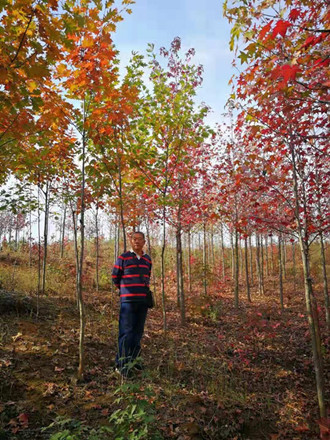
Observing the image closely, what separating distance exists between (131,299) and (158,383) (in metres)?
1.25

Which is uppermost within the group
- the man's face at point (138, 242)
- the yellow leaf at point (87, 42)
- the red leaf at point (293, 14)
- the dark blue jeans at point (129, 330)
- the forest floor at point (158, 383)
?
the yellow leaf at point (87, 42)

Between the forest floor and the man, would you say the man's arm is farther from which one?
the forest floor

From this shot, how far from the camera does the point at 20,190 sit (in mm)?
5359

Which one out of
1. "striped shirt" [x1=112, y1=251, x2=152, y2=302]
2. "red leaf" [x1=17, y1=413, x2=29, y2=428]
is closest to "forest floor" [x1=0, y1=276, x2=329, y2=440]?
"red leaf" [x1=17, y1=413, x2=29, y2=428]

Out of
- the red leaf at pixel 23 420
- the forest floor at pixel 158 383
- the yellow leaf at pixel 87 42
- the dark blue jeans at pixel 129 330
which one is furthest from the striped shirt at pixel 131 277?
the yellow leaf at pixel 87 42

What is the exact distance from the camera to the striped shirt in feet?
12.6

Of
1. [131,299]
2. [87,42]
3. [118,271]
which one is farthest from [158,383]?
[87,42]

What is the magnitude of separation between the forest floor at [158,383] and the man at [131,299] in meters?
0.36

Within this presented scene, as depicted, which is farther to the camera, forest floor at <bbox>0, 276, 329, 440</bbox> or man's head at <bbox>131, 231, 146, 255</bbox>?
man's head at <bbox>131, 231, 146, 255</bbox>

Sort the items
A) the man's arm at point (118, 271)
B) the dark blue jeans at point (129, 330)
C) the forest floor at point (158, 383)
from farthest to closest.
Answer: the man's arm at point (118, 271) < the dark blue jeans at point (129, 330) < the forest floor at point (158, 383)

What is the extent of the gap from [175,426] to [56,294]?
5798 mm

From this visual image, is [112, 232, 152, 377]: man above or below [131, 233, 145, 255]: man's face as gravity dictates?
below

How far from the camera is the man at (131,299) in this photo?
3826mm

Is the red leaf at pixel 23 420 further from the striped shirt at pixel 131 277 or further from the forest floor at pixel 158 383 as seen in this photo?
the striped shirt at pixel 131 277
